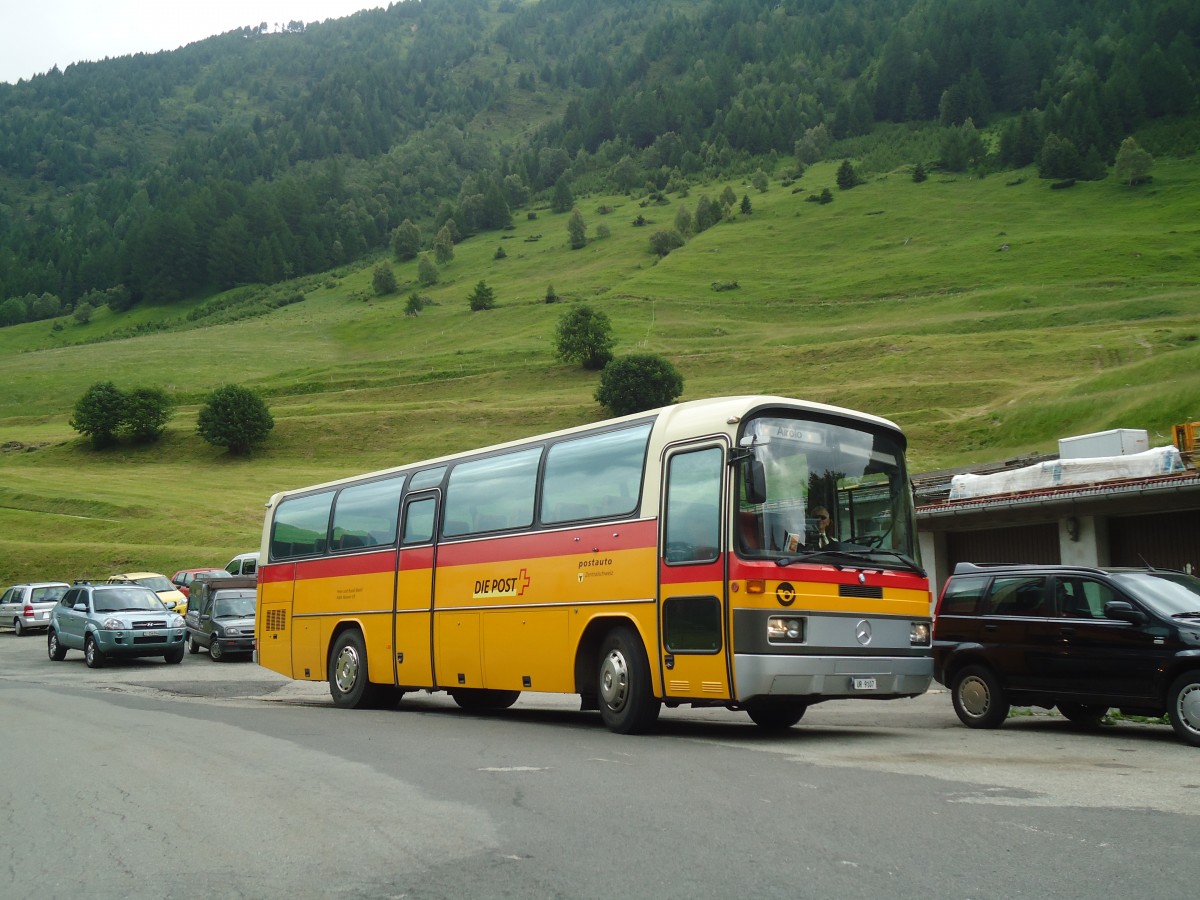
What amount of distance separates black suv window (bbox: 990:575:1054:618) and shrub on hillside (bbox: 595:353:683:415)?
7050 centimetres

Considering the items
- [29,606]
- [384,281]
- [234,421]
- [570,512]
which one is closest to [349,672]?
[570,512]

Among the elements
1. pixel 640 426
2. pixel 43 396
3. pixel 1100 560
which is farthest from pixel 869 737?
pixel 43 396

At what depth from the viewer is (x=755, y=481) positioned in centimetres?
1093

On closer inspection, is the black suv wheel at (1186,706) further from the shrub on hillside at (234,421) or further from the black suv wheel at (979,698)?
the shrub on hillside at (234,421)

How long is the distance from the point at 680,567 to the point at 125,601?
20560 mm

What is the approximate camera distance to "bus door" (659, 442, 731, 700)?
1090 cm

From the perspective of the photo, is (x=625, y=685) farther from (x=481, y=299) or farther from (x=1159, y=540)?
(x=481, y=299)

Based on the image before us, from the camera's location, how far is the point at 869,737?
477 inches

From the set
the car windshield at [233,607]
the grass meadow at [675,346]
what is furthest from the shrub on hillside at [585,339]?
the car windshield at [233,607]

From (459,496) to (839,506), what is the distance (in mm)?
5846

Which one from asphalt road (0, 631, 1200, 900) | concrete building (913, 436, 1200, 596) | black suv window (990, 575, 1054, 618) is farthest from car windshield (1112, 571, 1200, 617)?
concrete building (913, 436, 1200, 596)

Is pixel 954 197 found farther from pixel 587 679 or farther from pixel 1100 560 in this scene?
pixel 587 679

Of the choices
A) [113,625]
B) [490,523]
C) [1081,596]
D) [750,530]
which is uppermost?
[490,523]

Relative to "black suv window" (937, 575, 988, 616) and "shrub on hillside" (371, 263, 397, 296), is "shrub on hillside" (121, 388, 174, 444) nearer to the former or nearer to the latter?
"shrub on hillside" (371, 263, 397, 296)
